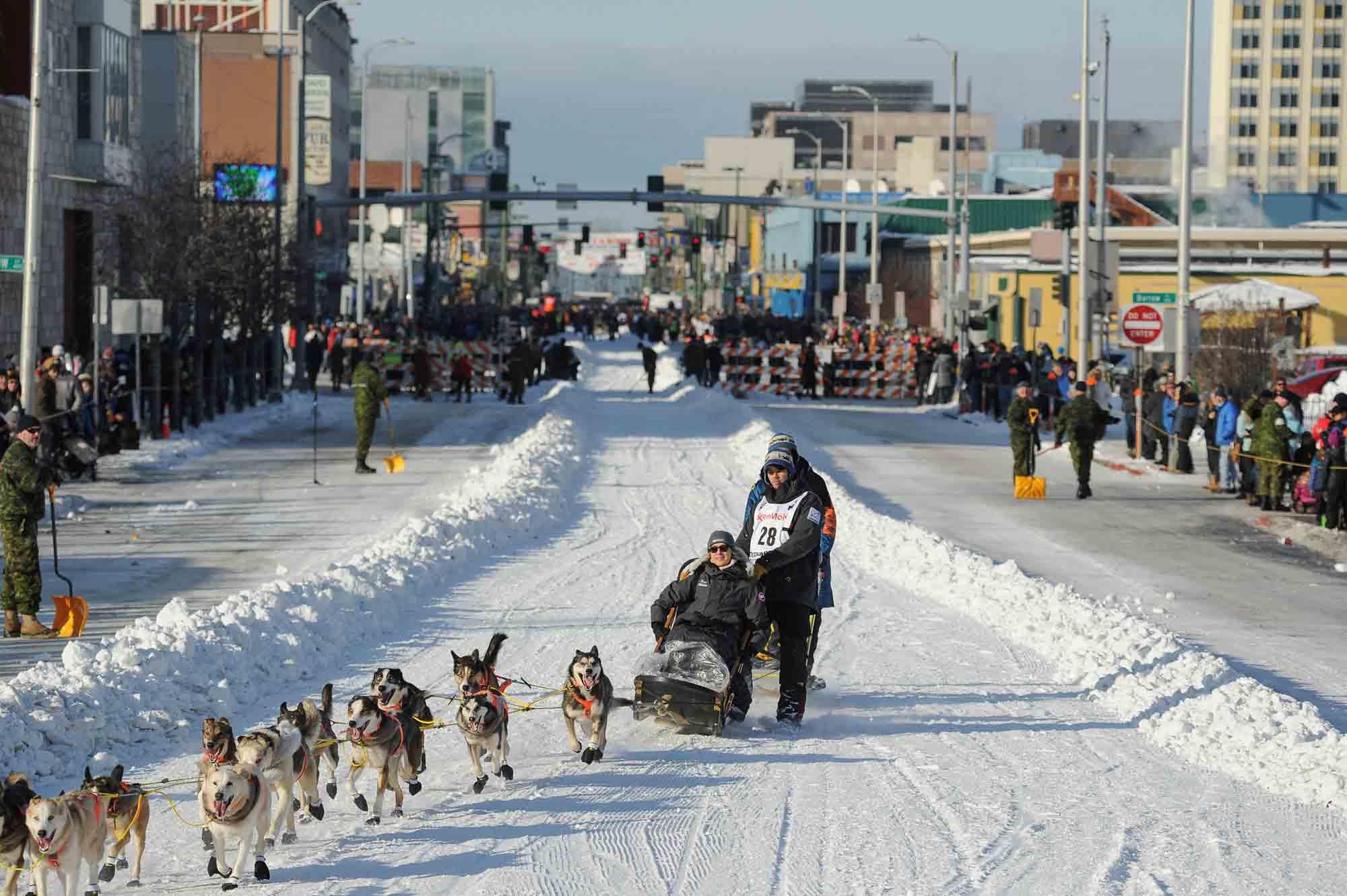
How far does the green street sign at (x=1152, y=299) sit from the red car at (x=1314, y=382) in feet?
16.6

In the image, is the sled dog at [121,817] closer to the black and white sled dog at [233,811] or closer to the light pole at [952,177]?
the black and white sled dog at [233,811]

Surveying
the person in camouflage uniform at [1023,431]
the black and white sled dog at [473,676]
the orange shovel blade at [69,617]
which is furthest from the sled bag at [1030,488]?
the black and white sled dog at [473,676]

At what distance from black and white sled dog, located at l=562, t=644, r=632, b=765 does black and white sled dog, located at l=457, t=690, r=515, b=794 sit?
516 millimetres

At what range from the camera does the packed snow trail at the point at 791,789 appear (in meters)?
8.28

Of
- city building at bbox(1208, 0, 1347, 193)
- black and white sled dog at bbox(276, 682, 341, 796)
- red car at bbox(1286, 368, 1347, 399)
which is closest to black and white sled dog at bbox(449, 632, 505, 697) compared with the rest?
black and white sled dog at bbox(276, 682, 341, 796)

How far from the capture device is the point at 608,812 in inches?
368

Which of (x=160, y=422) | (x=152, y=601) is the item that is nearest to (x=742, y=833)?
(x=152, y=601)

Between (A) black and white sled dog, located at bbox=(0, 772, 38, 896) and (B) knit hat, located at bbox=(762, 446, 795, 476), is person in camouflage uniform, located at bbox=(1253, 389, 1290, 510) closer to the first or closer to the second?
(B) knit hat, located at bbox=(762, 446, 795, 476)

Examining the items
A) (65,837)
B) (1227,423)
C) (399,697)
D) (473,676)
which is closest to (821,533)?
(473,676)

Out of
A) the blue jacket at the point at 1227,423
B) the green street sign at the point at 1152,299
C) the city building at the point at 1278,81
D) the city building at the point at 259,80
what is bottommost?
the blue jacket at the point at 1227,423

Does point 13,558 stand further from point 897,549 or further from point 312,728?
point 897,549

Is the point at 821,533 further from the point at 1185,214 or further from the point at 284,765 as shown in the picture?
the point at 1185,214

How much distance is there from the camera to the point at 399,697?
930cm

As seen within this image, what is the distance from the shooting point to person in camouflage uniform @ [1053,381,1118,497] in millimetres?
27219
